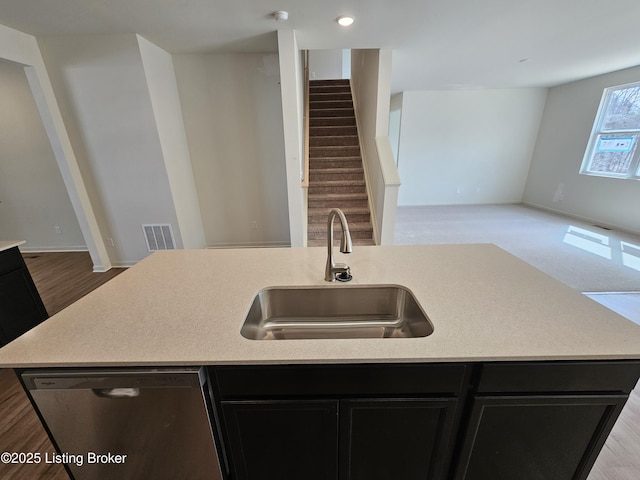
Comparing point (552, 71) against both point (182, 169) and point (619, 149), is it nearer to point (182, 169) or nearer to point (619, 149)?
point (619, 149)

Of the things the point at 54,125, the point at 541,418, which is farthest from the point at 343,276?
the point at 54,125

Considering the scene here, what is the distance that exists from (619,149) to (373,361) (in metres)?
6.71

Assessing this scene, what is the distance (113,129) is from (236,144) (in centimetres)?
132

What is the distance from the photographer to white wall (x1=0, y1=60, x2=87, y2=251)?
10.7 ft

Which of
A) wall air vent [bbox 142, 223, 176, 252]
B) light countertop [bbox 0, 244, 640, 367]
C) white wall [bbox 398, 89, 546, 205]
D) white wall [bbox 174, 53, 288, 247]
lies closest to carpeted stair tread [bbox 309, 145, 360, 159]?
white wall [bbox 174, 53, 288, 247]

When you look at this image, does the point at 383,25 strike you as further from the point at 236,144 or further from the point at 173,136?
the point at 173,136

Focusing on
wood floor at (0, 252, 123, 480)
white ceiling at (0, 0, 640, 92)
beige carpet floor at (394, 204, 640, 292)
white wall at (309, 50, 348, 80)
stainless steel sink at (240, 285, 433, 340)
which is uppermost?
white wall at (309, 50, 348, 80)

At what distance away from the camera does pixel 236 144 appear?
3498mm

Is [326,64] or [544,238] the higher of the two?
[326,64]

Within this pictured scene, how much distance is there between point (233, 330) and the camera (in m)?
0.85

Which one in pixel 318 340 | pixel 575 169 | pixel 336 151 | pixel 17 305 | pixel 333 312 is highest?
pixel 336 151

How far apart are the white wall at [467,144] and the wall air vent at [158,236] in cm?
516

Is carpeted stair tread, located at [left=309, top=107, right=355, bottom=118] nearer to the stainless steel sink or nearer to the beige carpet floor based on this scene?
the beige carpet floor

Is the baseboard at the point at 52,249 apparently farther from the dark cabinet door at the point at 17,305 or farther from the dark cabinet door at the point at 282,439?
the dark cabinet door at the point at 282,439
